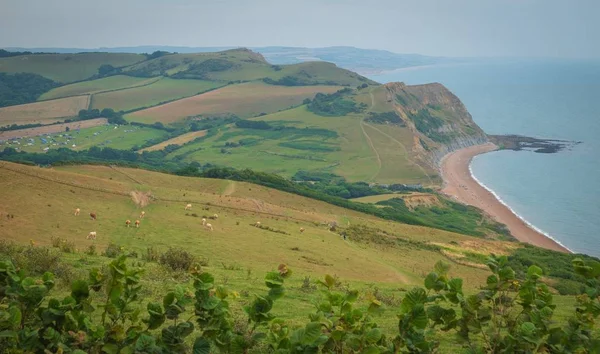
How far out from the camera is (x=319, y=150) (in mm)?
128000

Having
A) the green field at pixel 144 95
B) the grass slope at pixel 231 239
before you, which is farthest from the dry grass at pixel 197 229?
the green field at pixel 144 95

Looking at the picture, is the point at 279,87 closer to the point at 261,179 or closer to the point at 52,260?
the point at 261,179

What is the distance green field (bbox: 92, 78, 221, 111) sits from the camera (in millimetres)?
169875

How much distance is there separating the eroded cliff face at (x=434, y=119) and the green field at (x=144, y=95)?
244ft

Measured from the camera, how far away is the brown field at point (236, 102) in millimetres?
162625

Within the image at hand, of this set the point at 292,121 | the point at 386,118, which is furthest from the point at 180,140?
the point at 386,118

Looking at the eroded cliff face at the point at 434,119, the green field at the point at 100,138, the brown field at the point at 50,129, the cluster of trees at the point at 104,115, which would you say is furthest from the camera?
the cluster of trees at the point at 104,115

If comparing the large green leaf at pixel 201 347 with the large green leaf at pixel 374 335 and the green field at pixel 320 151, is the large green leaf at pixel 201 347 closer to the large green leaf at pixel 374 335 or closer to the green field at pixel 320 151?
the large green leaf at pixel 374 335

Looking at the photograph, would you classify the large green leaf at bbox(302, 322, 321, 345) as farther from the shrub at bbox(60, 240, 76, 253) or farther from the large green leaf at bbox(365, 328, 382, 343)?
the shrub at bbox(60, 240, 76, 253)

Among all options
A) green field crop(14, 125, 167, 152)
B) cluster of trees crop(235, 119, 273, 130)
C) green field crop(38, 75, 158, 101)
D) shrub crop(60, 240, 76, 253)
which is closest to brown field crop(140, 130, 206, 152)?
green field crop(14, 125, 167, 152)

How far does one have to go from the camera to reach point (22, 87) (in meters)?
182

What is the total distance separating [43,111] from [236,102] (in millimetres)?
57244

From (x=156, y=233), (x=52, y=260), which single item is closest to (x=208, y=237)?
(x=156, y=233)

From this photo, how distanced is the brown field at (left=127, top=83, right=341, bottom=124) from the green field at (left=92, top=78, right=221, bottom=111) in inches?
303
